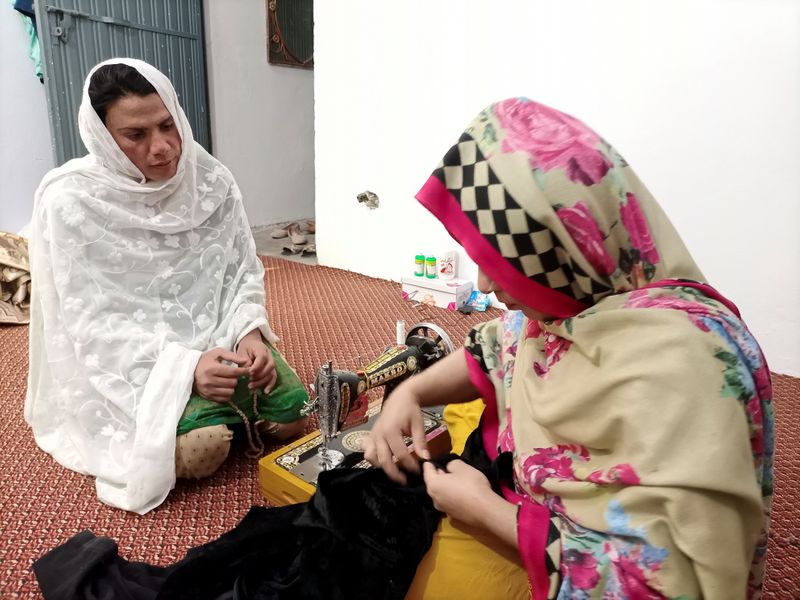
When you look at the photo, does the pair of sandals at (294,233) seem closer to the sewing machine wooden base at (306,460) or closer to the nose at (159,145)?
the nose at (159,145)

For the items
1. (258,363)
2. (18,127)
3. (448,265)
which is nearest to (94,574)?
(258,363)

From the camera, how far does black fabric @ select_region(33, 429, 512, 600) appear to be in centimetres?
88

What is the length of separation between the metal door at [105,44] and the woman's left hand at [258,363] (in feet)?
8.94

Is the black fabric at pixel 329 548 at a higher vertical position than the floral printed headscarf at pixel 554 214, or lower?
lower

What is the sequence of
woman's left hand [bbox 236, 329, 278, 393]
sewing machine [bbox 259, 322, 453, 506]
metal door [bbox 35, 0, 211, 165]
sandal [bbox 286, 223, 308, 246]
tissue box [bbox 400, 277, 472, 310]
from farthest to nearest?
sandal [bbox 286, 223, 308, 246]
metal door [bbox 35, 0, 211, 165]
tissue box [bbox 400, 277, 472, 310]
woman's left hand [bbox 236, 329, 278, 393]
sewing machine [bbox 259, 322, 453, 506]

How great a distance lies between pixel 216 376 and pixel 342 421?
1.33 ft

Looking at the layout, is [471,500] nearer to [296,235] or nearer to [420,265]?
[420,265]

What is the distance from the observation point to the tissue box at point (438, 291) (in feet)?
9.74

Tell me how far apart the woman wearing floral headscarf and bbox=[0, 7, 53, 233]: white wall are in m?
3.98

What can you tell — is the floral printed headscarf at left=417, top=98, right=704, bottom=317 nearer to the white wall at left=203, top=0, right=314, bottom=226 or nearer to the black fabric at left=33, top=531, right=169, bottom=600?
the black fabric at left=33, top=531, right=169, bottom=600

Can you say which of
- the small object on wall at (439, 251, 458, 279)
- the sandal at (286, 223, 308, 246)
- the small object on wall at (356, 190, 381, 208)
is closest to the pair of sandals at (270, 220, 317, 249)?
the sandal at (286, 223, 308, 246)

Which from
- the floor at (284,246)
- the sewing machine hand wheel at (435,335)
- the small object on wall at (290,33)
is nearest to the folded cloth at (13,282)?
the floor at (284,246)

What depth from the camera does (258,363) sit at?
1.57 meters

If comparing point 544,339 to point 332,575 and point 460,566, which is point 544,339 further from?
point 332,575
